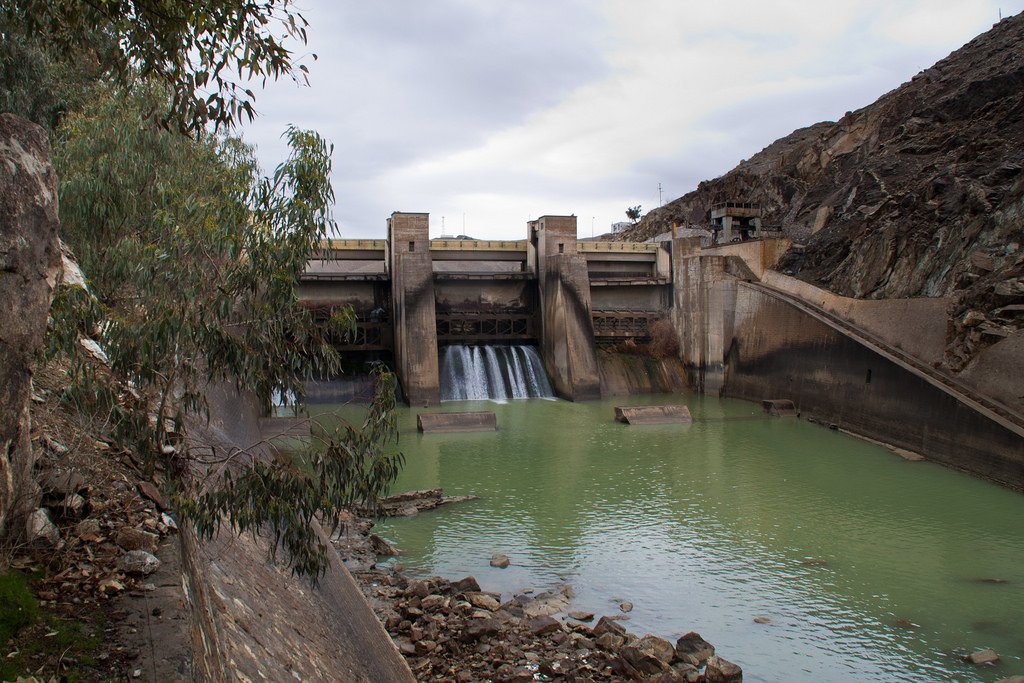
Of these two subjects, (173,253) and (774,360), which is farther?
(774,360)

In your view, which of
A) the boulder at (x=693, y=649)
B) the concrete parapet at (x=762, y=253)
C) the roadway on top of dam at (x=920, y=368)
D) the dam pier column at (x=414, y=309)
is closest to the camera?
the boulder at (x=693, y=649)

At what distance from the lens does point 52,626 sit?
2947 millimetres

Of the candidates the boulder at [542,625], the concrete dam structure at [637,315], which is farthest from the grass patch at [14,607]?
the concrete dam structure at [637,315]

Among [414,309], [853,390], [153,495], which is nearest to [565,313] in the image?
[414,309]

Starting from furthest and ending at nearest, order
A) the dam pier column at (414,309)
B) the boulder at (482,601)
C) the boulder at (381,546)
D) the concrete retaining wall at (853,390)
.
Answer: the dam pier column at (414,309) → the concrete retaining wall at (853,390) → the boulder at (381,546) → the boulder at (482,601)

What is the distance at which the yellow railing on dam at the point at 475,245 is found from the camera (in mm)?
20156

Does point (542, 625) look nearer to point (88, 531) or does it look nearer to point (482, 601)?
point (482, 601)

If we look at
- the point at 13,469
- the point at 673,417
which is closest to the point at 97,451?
the point at 13,469

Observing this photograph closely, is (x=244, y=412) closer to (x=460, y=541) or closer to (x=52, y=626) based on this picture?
(x=460, y=541)

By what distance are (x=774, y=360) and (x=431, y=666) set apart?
540 inches

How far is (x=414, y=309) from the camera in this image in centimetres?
1769

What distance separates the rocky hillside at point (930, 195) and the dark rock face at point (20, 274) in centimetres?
1198

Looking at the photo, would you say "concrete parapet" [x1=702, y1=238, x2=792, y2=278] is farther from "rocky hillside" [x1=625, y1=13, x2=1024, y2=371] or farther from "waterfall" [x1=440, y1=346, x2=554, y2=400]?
"waterfall" [x1=440, y1=346, x2=554, y2=400]

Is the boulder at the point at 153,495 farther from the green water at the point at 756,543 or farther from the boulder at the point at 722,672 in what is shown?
the boulder at the point at 722,672
